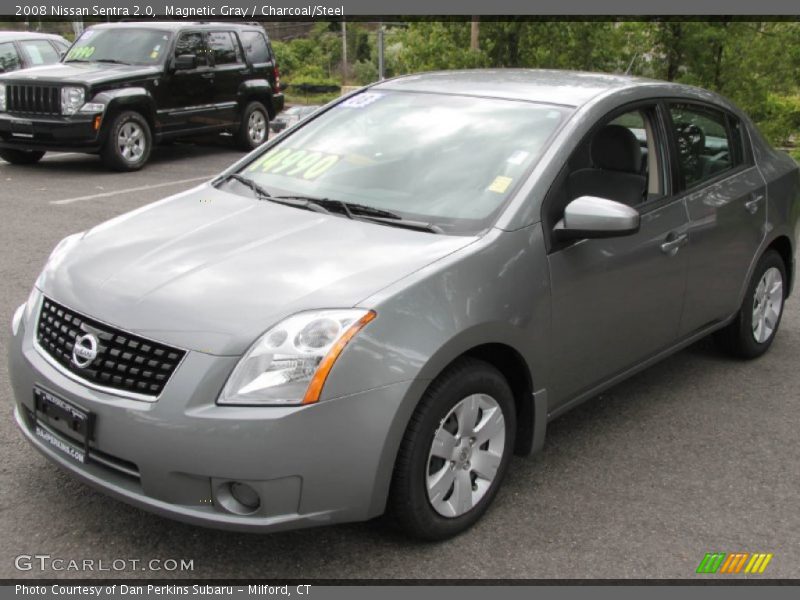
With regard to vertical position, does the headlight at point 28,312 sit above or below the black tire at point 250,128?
above

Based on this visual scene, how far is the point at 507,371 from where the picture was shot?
3.67 m

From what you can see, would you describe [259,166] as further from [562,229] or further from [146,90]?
[146,90]

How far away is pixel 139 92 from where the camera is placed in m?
12.2

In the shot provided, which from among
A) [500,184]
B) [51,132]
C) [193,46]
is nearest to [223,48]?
[193,46]

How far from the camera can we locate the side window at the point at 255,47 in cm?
1433

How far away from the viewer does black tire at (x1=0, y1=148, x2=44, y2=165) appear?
1264 cm

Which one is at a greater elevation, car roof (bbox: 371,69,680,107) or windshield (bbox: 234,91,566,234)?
car roof (bbox: 371,69,680,107)

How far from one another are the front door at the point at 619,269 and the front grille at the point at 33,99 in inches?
361

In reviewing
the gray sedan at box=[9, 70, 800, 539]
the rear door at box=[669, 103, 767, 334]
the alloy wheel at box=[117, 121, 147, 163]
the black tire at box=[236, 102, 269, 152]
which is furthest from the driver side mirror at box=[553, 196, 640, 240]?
the black tire at box=[236, 102, 269, 152]

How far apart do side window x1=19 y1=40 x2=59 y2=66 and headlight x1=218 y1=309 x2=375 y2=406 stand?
12.9m

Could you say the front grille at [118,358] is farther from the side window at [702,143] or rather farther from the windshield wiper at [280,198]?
the side window at [702,143]

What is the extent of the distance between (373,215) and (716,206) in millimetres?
1923

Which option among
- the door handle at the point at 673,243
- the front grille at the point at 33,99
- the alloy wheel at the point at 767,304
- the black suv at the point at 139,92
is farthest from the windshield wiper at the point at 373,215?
the front grille at the point at 33,99

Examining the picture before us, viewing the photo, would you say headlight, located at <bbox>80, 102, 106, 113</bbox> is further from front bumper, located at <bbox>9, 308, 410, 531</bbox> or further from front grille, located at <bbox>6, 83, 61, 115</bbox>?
front bumper, located at <bbox>9, 308, 410, 531</bbox>
